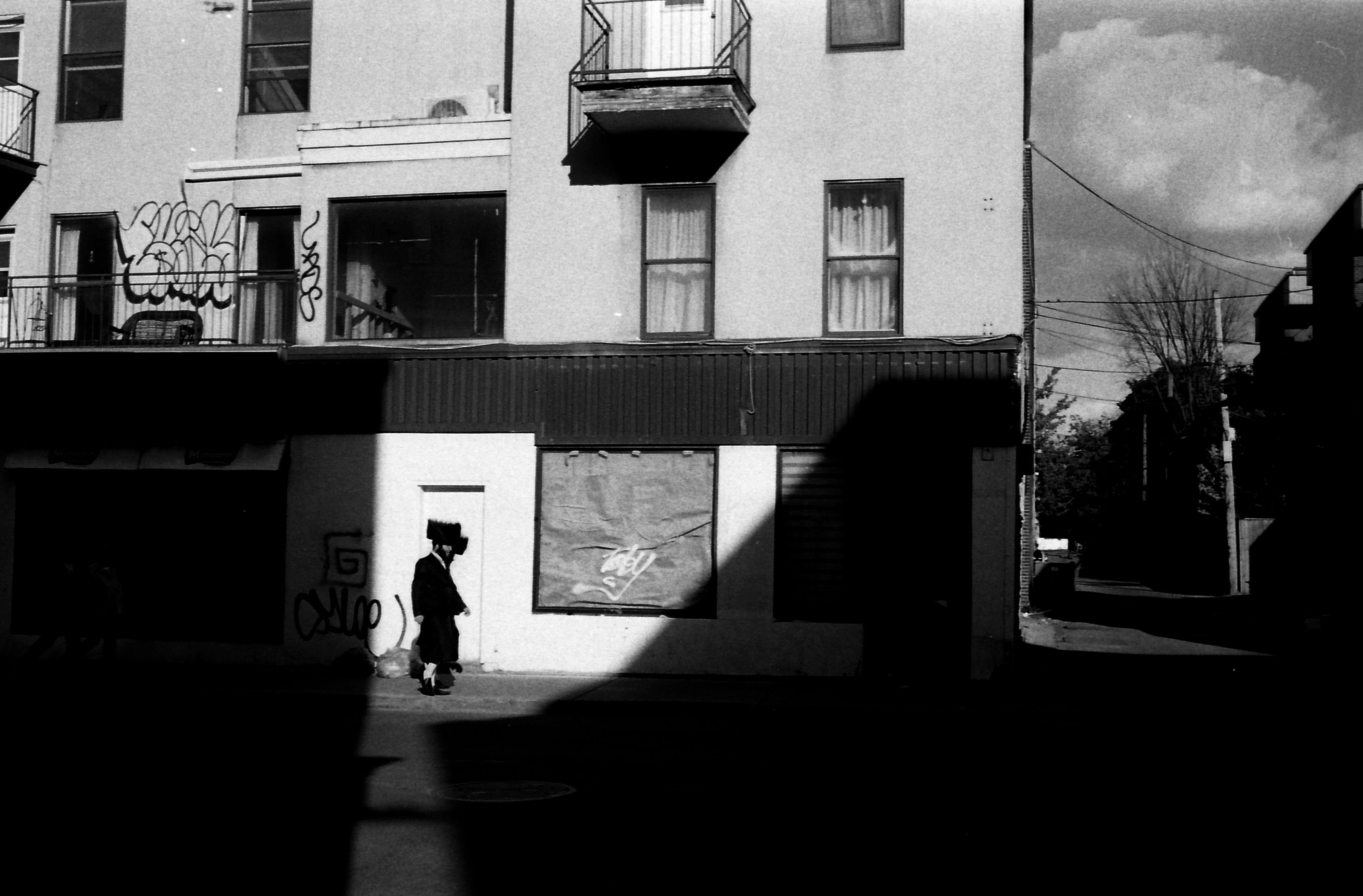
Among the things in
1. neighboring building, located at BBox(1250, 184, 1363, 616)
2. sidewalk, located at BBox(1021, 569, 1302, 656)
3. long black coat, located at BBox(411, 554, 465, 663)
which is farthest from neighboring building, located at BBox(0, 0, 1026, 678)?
neighboring building, located at BBox(1250, 184, 1363, 616)

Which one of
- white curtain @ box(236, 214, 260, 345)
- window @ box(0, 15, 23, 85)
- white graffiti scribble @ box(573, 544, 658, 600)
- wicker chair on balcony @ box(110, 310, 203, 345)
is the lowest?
white graffiti scribble @ box(573, 544, 658, 600)

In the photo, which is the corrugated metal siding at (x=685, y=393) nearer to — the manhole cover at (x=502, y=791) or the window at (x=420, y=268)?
the window at (x=420, y=268)

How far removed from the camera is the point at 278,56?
62.6 ft

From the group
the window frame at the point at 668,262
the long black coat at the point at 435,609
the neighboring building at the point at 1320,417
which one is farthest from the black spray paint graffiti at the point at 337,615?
the neighboring building at the point at 1320,417

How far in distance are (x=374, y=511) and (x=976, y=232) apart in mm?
Answer: 8378

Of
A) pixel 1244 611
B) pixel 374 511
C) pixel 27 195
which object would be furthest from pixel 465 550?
pixel 1244 611

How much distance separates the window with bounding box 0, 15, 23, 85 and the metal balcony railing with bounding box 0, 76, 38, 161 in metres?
0.31

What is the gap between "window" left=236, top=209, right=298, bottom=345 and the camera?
59.9ft

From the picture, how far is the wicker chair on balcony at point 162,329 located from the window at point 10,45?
448cm

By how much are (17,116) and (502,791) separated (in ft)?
51.4

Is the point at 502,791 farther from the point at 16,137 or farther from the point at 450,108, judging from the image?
the point at 16,137

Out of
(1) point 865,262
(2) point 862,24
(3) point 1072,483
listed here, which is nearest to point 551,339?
(1) point 865,262

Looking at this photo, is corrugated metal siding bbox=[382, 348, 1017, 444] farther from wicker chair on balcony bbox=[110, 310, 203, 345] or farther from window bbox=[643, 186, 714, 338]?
wicker chair on balcony bbox=[110, 310, 203, 345]

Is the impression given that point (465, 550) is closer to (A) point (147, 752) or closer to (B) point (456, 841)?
(A) point (147, 752)
